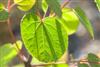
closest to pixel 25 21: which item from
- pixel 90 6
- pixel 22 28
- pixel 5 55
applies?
pixel 22 28

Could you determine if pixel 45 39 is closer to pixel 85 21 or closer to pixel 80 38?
pixel 85 21

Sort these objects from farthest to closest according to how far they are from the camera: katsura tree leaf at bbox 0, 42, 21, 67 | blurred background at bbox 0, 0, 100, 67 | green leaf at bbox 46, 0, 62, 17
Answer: blurred background at bbox 0, 0, 100, 67, katsura tree leaf at bbox 0, 42, 21, 67, green leaf at bbox 46, 0, 62, 17

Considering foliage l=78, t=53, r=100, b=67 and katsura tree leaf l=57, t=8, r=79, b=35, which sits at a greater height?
katsura tree leaf l=57, t=8, r=79, b=35

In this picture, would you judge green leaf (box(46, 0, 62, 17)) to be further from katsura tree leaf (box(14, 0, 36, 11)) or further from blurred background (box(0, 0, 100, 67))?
blurred background (box(0, 0, 100, 67))

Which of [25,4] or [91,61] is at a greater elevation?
[25,4]

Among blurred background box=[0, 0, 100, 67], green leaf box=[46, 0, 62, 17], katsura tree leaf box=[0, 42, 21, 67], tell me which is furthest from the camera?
blurred background box=[0, 0, 100, 67]

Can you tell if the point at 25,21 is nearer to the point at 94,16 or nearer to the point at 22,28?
the point at 22,28

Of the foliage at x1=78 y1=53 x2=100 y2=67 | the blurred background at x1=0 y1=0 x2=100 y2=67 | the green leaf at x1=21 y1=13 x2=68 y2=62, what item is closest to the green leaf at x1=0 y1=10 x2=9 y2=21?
the green leaf at x1=21 y1=13 x2=68 y2=62

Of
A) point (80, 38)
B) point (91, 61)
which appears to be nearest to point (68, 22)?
point (91, 61)
